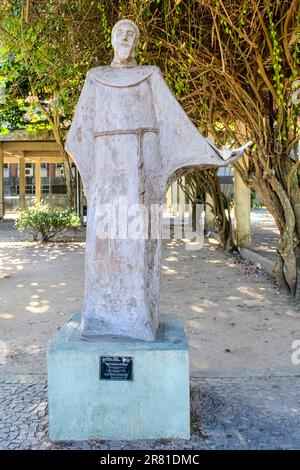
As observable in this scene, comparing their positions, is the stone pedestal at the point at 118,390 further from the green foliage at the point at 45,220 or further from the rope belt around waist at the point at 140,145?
the green foliage at the point at 45,220

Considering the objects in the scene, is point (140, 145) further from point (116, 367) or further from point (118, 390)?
point (118, 390)

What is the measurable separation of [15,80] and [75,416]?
523 inches

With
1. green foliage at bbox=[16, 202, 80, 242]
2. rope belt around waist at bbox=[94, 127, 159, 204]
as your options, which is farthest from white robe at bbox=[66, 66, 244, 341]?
green foliage at bbox=[16, 202, 80, 242]

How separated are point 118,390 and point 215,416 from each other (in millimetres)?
788

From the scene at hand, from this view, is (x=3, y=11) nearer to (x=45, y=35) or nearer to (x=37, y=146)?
(x=45, y=35)

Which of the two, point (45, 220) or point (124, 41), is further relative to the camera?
point (45, 220)

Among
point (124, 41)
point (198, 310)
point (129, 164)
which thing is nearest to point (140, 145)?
point (129, 164)

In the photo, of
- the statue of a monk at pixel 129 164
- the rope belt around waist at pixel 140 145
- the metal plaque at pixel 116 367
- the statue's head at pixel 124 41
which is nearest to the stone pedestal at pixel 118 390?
the metal plaque at pixel 116 367

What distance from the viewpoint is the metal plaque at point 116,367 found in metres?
2.59

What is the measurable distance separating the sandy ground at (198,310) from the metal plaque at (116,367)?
1310mm

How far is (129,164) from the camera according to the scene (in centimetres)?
273

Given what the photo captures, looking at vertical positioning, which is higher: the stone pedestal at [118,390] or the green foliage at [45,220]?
the green foliage at [45,220]

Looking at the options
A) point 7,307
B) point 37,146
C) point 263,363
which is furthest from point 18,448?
point 37,146

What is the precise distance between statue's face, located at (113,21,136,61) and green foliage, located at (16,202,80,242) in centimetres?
988
